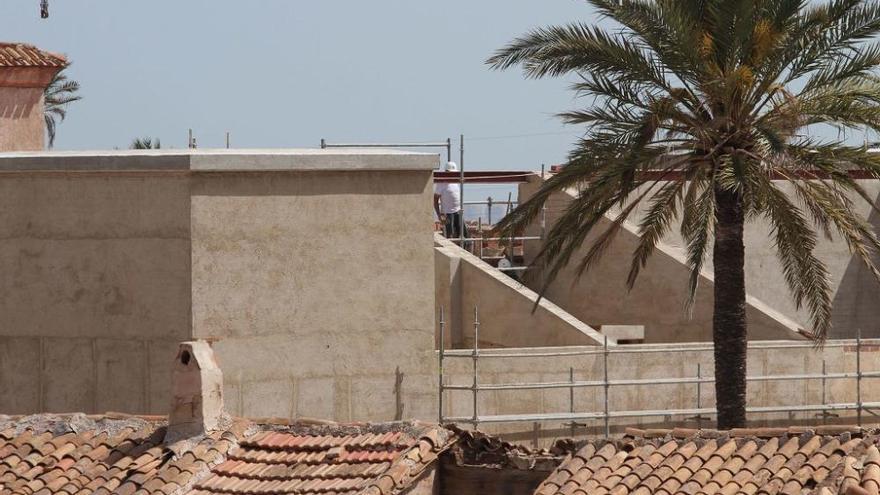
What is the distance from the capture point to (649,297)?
30.3m

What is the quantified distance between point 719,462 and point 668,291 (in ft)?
52.4

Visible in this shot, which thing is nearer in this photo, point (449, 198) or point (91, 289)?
Result: point (91, 289)

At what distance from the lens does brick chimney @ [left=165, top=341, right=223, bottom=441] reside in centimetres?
1631

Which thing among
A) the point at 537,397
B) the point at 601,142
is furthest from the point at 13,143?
the point at 601,142

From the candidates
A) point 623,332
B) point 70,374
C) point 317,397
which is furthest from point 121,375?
point 623,332

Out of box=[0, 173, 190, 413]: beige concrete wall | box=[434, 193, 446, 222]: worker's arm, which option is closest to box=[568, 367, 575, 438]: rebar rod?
box=[0, 173, 190, 413]: beige concrete wall

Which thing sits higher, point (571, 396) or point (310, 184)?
point (310, 184)

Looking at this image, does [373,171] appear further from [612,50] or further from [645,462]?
[645,462]

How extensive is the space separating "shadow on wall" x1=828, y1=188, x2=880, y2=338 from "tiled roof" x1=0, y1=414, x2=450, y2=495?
18.8 meters

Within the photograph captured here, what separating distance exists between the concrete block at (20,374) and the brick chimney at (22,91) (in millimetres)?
7036

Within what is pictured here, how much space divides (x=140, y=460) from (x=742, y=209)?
26.7 feet

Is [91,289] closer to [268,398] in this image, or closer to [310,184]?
[268,398]

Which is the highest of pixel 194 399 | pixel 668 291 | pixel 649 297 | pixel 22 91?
pixel 22 91

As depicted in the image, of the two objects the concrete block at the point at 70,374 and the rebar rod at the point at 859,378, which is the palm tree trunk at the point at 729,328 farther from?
A: the concrete block at the point at 70,374
